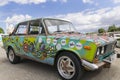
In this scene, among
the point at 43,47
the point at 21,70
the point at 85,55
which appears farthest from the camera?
the point at 21,70

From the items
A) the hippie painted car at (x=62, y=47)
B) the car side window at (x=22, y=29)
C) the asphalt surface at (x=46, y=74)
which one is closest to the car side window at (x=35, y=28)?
the hippie painted car at (x=62, y=47)

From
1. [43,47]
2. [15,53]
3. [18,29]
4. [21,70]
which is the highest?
[18,29]

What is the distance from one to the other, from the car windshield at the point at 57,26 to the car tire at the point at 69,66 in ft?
3.15

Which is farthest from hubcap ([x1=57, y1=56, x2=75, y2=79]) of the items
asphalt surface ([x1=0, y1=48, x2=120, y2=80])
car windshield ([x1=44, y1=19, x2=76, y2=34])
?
car windshield ([x1=44, y1=19, x2=76, y2=34])

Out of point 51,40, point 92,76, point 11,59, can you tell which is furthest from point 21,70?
point 92,76

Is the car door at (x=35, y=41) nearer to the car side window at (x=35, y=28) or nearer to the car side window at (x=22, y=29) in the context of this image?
the car side window at (x=35, y=28)

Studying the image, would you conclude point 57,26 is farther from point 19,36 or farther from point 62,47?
point 19,36

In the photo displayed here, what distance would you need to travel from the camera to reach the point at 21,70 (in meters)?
5.54

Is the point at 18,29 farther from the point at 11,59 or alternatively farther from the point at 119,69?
the point at 119,69

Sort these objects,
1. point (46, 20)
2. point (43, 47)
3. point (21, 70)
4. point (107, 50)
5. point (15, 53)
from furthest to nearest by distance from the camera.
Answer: point (15, 53)
point (21, 70)
point (46, 20)
point (43, 47)
point (107, 50)

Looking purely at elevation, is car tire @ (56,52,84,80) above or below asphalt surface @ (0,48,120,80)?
above

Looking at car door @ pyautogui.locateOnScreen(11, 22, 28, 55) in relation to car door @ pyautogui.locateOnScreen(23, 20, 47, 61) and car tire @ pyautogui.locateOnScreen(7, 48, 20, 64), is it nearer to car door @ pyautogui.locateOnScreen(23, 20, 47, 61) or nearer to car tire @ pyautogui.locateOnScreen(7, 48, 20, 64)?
car door @ pyautogui.locateOnScreen(23, 20, 47, 61)

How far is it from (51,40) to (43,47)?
0.40 m

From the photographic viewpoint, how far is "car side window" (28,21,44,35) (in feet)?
16.3
